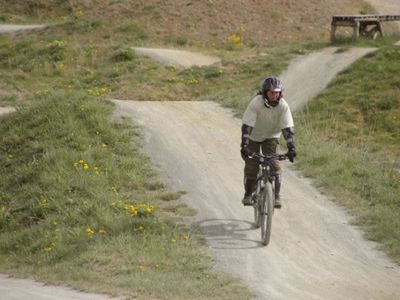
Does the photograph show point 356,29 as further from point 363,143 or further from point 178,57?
point 363,143

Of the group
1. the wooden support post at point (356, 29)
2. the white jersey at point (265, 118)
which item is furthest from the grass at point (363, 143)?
the wooden support post at point (356, 29)

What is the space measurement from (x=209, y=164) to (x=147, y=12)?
15.1m

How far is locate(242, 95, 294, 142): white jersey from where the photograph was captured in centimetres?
1002

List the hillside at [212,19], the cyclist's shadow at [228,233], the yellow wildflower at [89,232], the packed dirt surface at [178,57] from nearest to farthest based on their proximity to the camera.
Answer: the cyclist's shadow at [228,233], the yellow wildflower at [89,232], the packed dirt surface at [178,57], the hillside at [212,19]

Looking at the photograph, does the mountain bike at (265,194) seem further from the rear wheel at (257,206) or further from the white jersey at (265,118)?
the white jersey at (265,118)

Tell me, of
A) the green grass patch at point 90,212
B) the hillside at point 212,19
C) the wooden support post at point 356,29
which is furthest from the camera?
the hillside at point 212,19

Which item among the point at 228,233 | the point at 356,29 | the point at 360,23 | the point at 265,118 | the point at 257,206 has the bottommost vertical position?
the point at 228,233

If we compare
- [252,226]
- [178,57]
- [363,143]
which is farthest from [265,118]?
[178,57]

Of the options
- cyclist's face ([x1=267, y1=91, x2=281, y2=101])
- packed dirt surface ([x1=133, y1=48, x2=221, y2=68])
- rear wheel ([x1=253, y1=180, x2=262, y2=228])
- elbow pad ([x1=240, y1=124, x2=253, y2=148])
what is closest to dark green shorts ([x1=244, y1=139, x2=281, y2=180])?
rear wheel ([x1=253, y1=180, x2=262, y2=228])

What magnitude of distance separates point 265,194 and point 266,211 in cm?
22

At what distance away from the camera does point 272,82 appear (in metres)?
9.80

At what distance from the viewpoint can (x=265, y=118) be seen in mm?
10172

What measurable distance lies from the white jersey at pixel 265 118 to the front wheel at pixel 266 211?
74 cm

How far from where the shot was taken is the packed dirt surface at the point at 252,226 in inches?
357
